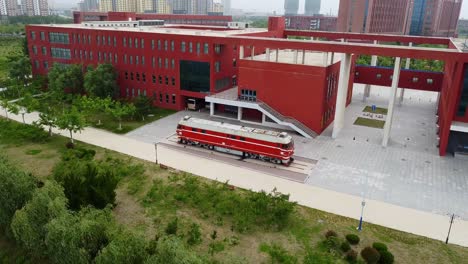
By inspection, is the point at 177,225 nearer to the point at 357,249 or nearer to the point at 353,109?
the point at 357,249

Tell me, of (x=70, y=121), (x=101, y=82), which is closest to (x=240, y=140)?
(x=70, y=121)

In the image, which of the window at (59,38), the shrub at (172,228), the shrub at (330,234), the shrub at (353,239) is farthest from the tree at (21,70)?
the shrub at (353,239)

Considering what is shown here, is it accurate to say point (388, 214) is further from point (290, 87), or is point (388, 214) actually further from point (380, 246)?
point (290, 87)

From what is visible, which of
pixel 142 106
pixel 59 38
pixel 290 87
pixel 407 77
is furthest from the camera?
pixel 59 38

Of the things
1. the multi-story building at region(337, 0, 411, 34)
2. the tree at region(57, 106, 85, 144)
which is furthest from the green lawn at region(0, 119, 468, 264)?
the multi-story building at region(337, 0, 411, 34)

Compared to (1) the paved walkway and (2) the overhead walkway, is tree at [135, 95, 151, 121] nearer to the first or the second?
(2) the overhead walkway

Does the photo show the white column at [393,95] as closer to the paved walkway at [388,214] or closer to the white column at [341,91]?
the white column at [341,91]
